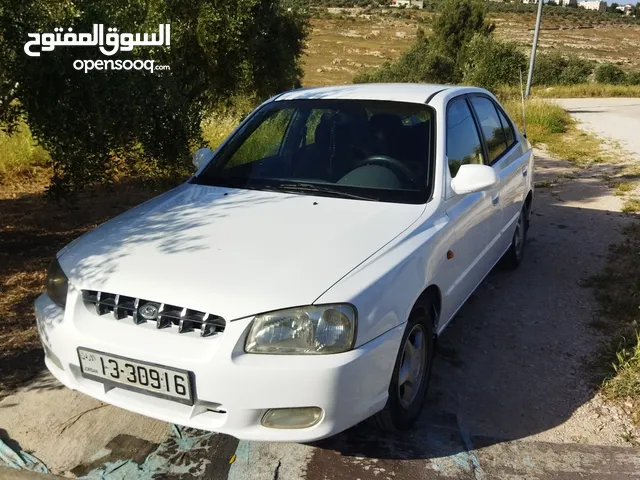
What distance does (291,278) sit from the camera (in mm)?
2311

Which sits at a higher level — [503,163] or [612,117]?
[503,163]

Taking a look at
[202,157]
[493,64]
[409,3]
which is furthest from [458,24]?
[409,3]

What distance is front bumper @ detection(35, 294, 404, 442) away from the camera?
2.14 m

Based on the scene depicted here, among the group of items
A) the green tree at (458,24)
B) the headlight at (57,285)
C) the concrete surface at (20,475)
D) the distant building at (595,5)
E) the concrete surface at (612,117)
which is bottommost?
the concrete surface at (20,475)

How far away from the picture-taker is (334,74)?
45344 millimetres

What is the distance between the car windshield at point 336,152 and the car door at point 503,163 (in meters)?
0.95

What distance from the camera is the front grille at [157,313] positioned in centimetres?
222

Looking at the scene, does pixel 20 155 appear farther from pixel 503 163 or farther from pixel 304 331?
pixel 304 331

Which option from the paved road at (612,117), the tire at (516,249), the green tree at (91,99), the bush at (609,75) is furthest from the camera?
the bush at (609,75)

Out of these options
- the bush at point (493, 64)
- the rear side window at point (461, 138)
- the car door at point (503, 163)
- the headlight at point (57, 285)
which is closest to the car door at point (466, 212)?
the rear side window at point (461, 138)

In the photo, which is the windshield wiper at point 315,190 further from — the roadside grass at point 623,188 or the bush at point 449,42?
the bush at point 449,42

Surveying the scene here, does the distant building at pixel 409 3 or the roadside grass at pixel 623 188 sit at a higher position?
the distant building at pixel 409 3

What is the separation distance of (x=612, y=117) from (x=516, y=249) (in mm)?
15527

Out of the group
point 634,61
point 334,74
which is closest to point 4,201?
point 334,74
